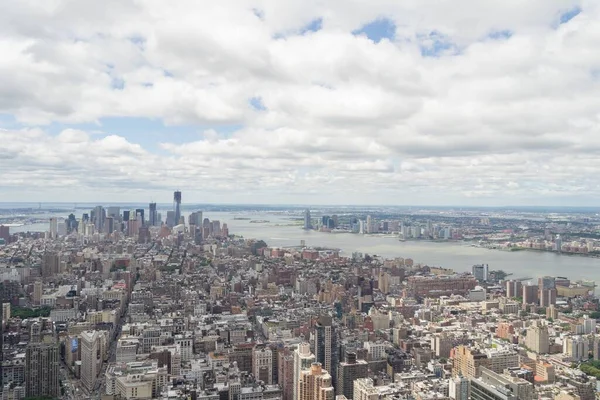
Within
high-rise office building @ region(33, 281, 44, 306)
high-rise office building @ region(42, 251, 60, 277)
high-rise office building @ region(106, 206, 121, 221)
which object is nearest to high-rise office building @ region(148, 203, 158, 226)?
high-rise office building @ region(106, 206, 121, 221)

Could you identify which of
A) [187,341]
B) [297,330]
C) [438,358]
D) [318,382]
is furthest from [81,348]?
[438,358]

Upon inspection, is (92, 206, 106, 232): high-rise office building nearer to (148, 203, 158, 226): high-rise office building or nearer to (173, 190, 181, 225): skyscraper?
(148, 203, 158, 226): high-rise office building

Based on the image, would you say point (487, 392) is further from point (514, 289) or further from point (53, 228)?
point (53, 228)

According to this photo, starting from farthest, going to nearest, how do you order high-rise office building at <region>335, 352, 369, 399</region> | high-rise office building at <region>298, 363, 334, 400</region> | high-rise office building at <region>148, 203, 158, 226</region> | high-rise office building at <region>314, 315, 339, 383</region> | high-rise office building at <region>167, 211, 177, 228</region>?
1. high-rise office building at <region>148, 203, 158, 226</region>
2. high-rise office building at <region>167, 211, 177, 228</region>
3. high-rise office building at <region>314, 315, 339, 383</region>
4. high-rise office building at <region>335, 352, 369, 399</region>
5. high-rise office building at <region>298, 363, 334, 400</region>

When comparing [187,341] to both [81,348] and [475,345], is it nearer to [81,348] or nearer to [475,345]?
[81,348]

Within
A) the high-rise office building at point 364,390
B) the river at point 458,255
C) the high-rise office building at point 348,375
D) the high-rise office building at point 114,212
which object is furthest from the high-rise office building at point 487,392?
the high-rise office building at point 114,212

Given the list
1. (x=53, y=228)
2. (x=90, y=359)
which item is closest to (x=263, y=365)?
(x=90, y=359)

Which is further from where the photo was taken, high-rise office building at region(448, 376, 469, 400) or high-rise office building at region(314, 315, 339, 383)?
high-rise office building at region(314, 315, 339, 383)

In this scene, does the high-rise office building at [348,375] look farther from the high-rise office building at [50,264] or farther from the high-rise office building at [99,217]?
the high-rise office building at [99,217]
